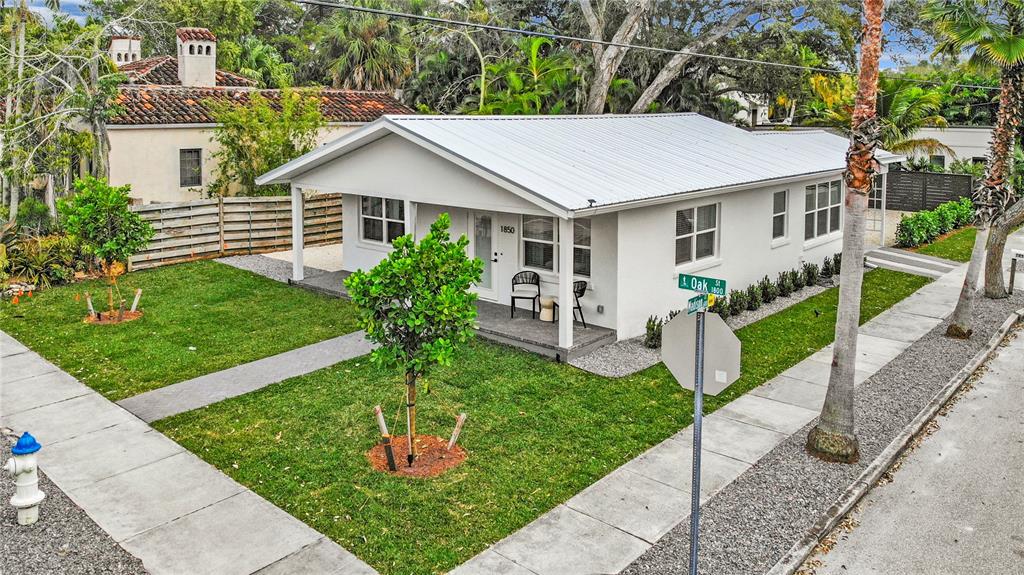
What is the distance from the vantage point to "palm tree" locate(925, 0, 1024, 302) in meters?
13.4

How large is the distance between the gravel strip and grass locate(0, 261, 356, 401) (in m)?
0.52

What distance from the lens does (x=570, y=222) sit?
12547 mm

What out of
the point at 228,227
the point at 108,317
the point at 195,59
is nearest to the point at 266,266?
the point at 228,227

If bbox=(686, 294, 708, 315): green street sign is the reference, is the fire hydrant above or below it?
below

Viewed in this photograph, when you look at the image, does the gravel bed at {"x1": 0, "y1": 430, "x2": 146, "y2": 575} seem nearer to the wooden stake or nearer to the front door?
the wooden stake

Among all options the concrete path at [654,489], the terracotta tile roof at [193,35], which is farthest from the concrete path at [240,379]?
the terracotta tile roof at [193,35]

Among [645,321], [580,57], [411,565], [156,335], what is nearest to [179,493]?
[411,565]

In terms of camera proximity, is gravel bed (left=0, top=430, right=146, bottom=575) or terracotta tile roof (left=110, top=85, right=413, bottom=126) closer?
gravel bed (left=0, top=430, right=146, bottom=575)

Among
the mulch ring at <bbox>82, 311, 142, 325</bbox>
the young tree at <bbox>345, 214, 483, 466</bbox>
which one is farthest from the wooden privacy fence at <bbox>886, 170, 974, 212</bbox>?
the young tree at <bbox>345, 214, 483, 466</bbox>

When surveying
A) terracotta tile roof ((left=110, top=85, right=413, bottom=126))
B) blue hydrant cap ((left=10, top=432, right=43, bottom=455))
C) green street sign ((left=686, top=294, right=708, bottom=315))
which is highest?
terracotta tile roof ((left=110, top=85, right=413, bottom=126))

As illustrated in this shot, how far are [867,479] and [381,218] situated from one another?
12128 millimetres

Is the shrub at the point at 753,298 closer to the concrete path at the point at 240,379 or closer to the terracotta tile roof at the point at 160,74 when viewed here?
the concrete path at the point at 240,379

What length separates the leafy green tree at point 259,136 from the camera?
2266 centimetres

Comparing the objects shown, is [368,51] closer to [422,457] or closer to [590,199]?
[590,199]
